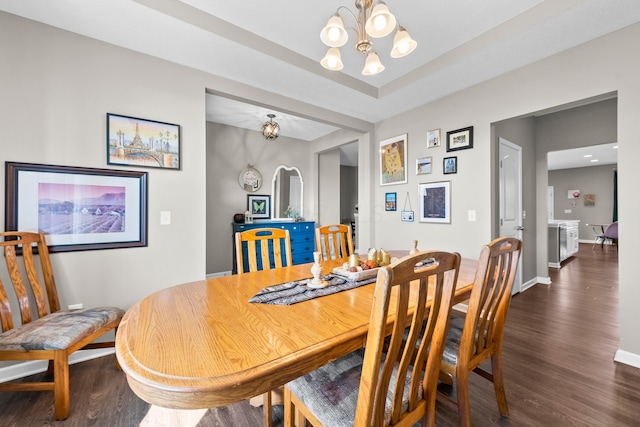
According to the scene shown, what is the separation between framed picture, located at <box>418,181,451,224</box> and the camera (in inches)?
128

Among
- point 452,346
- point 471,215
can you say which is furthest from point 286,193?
point 452,346

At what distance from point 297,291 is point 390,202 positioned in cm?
288

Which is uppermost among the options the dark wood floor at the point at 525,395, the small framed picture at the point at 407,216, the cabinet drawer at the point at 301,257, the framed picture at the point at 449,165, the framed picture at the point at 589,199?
the framed picture at the point at 449,165

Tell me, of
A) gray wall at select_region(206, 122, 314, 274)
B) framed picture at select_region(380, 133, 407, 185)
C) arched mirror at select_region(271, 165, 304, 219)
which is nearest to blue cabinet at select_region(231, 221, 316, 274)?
gray wall at select_region(206, 122, 314, 274)

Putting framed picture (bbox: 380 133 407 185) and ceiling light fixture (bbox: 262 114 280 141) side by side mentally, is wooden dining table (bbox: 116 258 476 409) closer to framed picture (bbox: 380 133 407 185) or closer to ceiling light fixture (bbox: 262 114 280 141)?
framed picture (bbox: 380 133 407 185)

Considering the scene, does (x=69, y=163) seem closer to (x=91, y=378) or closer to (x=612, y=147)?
(x=91, y=378)

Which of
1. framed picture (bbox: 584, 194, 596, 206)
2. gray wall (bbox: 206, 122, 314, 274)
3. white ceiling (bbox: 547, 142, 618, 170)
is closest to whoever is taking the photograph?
gray wall (bbox: 206, 122, 314, 274)

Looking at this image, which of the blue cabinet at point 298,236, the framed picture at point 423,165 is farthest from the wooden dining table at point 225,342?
the blue cabinet at point 298,236

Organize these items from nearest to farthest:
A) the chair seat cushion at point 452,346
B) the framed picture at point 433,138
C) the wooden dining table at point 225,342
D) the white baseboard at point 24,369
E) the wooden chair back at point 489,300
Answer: the wooden dining table at point 225,342, the wooden chair back at point 489,300, the chair seat cushion at point 452,346, the white baseboard at point 24,369, the framed picture at point 433,138

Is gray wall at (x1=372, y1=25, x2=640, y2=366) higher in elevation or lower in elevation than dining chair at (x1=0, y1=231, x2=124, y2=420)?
higher

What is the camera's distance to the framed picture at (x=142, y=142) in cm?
219

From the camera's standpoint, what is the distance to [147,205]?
2332mm

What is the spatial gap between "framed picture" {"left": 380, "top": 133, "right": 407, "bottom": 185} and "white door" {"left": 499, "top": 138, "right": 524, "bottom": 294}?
1144 millimetres

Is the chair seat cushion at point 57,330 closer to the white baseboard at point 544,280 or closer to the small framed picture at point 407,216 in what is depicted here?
the small framed picture at point 407,216
